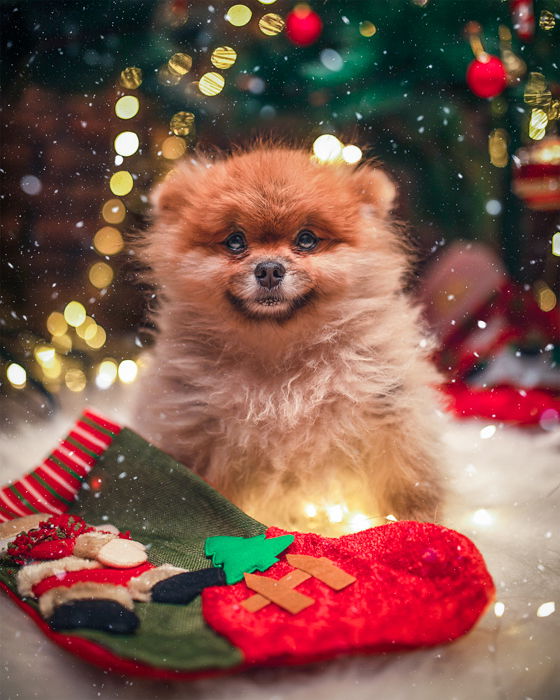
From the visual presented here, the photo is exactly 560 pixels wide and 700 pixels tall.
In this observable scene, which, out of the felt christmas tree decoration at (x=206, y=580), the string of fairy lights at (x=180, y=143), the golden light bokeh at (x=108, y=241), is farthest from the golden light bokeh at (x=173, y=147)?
the felt christmas tree decoration at (x=206, y=580)

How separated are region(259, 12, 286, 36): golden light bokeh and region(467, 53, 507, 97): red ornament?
0.21 meters

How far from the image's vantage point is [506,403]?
775mm

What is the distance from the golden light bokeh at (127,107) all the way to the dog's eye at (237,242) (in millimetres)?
211

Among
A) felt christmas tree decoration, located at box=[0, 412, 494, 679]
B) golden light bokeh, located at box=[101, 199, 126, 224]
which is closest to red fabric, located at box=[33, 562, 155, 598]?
felt christmas tree decoration, located at box=[0, 412, 494, 679]

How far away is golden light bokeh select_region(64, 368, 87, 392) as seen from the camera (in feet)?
2.55

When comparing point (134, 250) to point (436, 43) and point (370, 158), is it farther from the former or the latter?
point (436, 43)

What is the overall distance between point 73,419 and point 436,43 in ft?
1.93

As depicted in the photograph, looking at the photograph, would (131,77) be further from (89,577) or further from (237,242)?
(89,577)

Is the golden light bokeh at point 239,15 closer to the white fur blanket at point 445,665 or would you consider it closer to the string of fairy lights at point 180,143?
the string of fairy lights at point 180,143

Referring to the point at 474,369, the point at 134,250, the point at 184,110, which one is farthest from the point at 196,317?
the point at 474,369

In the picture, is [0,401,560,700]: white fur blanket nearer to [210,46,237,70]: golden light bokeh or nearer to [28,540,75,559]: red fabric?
[28,540,75,559]: red fabric

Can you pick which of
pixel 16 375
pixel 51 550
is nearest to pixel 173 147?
pixel 16 375

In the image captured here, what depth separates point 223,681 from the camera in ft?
1.39

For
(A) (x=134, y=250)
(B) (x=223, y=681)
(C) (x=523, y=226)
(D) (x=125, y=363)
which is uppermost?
(C) (x=523, y=226)
